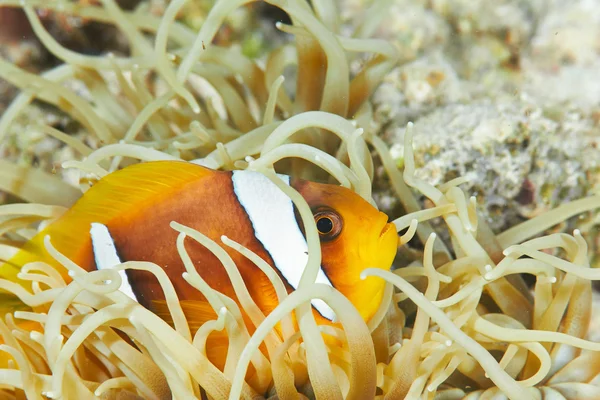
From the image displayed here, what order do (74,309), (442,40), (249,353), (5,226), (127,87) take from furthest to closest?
(442,40)
(127,87)
(5,226)
(74,309)
(249,353)

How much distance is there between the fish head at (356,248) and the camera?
2.78 feet

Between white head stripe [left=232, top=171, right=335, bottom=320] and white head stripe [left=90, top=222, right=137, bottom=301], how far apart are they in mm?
233

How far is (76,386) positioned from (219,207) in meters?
0.34

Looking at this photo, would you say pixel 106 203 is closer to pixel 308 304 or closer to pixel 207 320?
pixel 207 320

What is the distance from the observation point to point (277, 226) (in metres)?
0.88

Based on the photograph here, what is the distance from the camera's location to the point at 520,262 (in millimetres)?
880

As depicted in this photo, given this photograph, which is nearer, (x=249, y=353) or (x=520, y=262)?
(x=249, y=353)

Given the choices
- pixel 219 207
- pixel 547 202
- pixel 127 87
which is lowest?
pixel 547 202

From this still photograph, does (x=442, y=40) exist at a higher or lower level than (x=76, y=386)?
higher

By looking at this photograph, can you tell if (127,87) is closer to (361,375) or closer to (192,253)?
(192,253)

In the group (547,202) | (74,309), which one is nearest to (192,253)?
(74,309)

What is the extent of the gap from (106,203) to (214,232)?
218 mm

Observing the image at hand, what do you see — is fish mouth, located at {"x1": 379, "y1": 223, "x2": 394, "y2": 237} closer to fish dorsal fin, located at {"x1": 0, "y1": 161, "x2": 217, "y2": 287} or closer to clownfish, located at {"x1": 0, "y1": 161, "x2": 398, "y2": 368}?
clownfish, located at {"x1": 0, "y1": 161, "x2": 398, "y2": 368}

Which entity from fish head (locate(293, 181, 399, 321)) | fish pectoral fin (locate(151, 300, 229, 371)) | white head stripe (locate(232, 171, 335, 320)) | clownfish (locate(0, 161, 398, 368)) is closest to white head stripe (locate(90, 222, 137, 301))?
clownfish (locate(0, 161, 398, 368))
